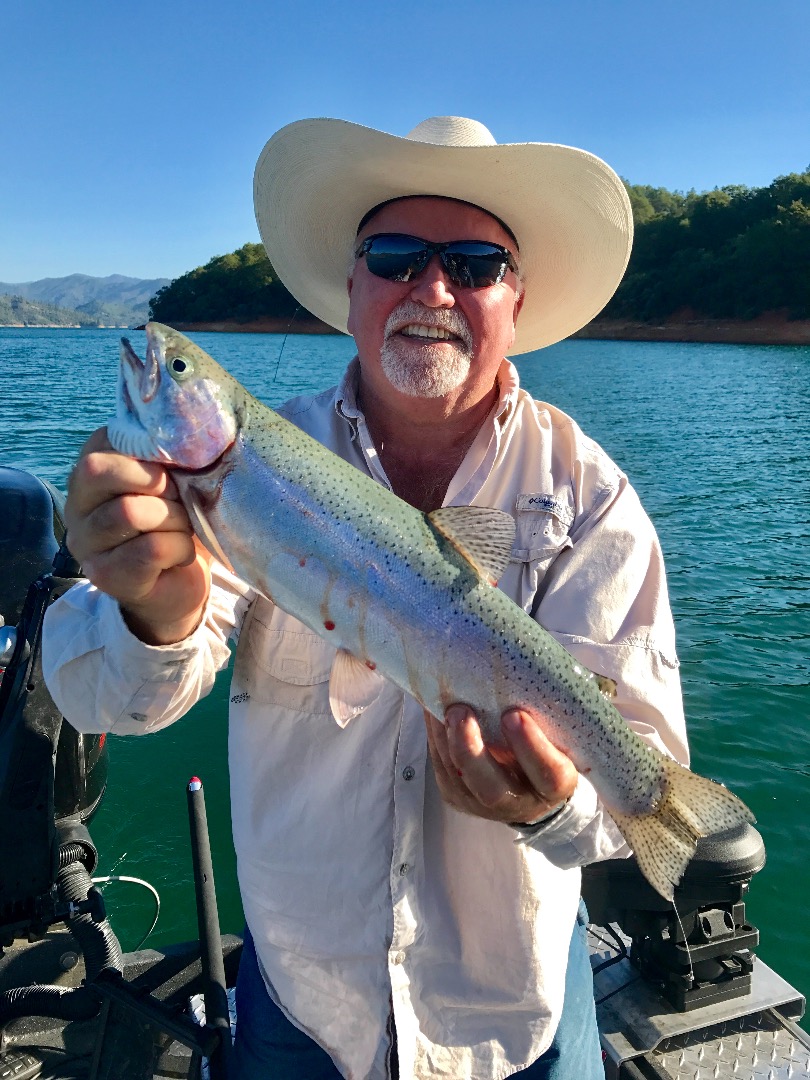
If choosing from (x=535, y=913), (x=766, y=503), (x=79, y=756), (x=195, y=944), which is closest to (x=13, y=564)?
(x=79, y=756)

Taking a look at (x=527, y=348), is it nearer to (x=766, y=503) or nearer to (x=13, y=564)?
(x=13, y=564)

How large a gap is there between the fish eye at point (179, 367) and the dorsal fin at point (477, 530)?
855 millimetres

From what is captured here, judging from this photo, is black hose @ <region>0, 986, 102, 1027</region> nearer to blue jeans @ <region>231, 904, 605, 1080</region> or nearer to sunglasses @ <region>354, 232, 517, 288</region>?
blue jeans @ <region>231, 904, 605, 1080</region>

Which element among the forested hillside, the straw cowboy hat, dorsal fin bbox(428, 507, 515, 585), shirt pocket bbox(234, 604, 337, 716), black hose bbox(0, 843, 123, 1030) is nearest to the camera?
dorsal fin bbox(428, 507, 515, 585)

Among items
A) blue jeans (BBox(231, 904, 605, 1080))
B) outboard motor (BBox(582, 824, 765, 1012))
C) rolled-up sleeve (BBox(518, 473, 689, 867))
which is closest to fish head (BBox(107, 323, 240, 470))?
rolled-up sleeve (BBox(518, 473, 689, 867))

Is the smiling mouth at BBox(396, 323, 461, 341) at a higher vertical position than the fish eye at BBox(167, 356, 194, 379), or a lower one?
higher

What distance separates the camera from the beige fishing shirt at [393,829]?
2617 mm

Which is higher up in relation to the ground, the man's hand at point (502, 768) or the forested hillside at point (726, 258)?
the forested hillside at point (726, 258)

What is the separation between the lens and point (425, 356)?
2936mm

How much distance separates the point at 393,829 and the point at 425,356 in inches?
65.9

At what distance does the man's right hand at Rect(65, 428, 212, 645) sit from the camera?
212 centimetres

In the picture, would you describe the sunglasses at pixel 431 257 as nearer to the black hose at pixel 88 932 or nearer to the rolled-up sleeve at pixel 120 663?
the rolled-up sleeve at pixel 120 663

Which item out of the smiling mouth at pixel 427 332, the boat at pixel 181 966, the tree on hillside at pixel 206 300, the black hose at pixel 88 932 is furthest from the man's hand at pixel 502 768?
the tree on hillside at pixel 206 300

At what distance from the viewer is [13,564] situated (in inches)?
196
